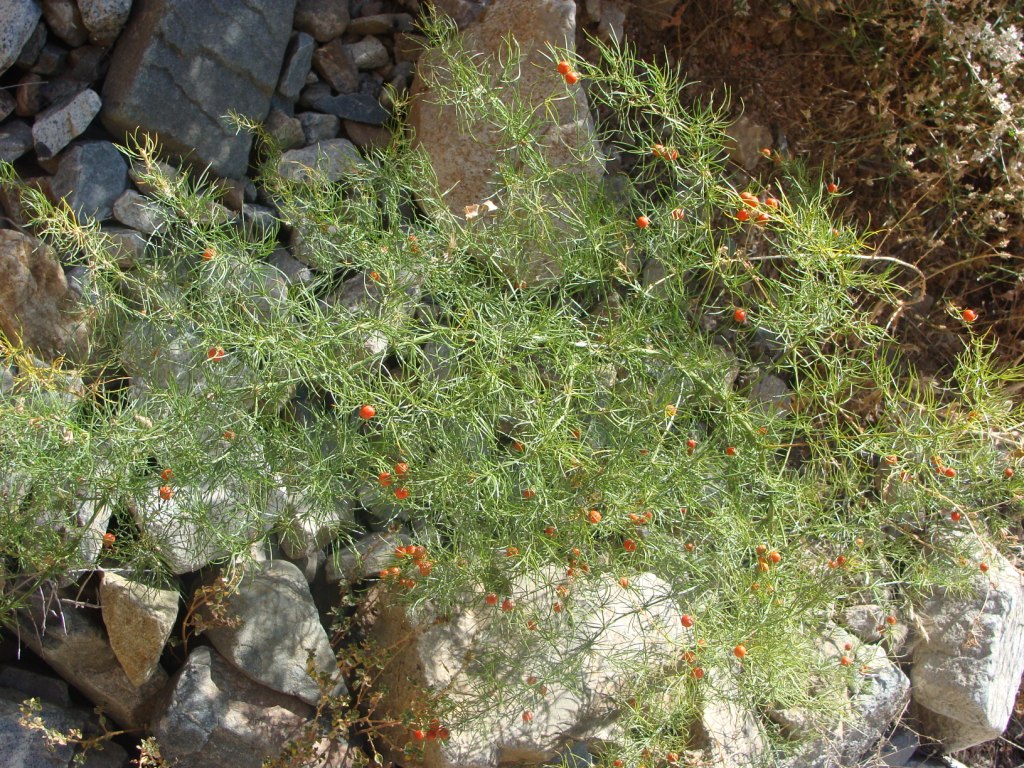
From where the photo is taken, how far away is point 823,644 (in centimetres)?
285

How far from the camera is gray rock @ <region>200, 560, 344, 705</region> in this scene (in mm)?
2531

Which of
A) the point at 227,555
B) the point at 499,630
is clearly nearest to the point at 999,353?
the point at 499,630

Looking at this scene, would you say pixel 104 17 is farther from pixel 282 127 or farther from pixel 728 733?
pixel 728 733

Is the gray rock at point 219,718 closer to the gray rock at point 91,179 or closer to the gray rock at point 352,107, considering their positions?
the gray rock at point 91,179

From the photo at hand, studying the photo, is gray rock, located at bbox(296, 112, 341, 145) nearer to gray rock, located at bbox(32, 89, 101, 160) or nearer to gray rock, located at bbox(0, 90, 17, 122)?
gray rock, located at bbox(32, 89, 101, 160)

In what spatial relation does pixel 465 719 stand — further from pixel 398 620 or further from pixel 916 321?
pixel 916 321

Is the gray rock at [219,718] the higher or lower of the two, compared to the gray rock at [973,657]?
lower

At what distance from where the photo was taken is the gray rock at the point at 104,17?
2535 mm

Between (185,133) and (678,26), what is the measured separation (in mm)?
1623

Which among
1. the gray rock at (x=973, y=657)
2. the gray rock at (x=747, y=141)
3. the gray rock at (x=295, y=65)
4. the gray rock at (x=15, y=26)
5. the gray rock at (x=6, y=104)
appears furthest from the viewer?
the gray rock at (x=747, y=141)

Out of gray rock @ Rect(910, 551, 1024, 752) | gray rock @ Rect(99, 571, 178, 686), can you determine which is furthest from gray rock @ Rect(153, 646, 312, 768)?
gray rock @ Rect(910, 551, 1024, 752)

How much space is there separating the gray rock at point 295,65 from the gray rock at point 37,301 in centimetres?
84

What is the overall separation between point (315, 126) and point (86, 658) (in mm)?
1676

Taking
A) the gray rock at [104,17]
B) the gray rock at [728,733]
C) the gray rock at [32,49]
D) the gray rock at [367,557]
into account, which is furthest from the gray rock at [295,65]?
the gray rock at [728,733]
